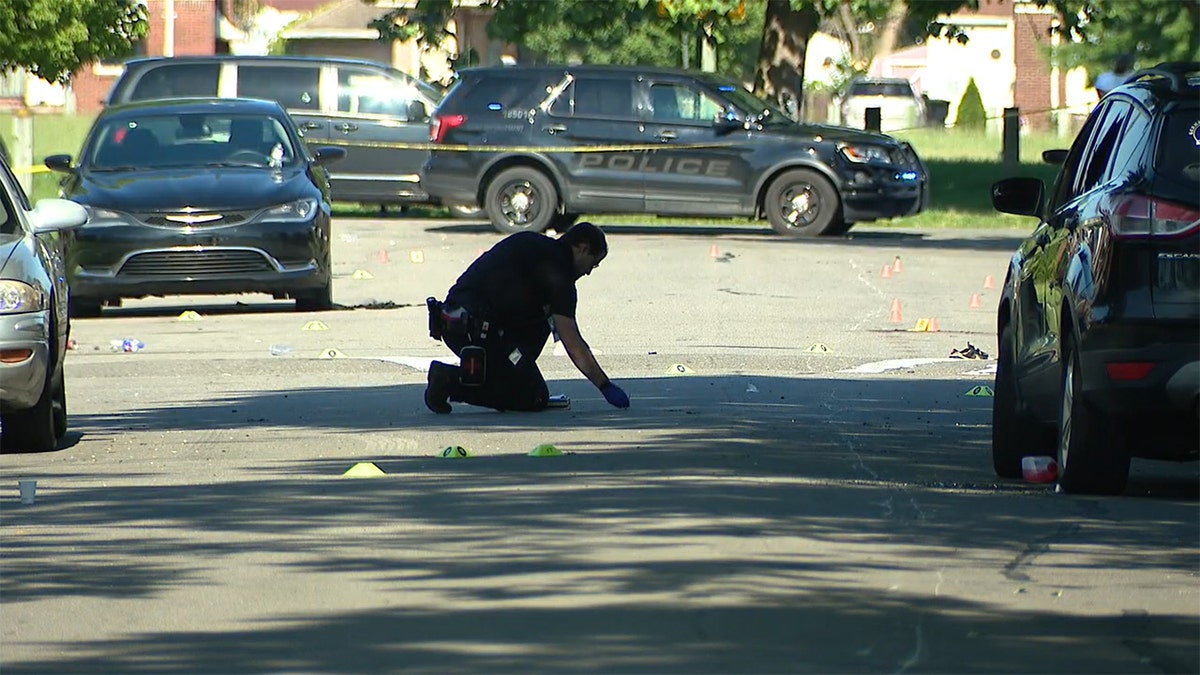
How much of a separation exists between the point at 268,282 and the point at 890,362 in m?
5.28

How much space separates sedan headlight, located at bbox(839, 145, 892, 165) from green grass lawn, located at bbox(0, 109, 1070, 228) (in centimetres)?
423

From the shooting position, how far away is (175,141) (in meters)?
18.9

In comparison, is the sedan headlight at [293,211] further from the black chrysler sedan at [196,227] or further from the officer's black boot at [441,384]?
the officer's black boot at [441,384]

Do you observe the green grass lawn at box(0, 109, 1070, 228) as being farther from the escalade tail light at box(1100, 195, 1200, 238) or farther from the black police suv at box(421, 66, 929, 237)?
the escalade tail light at box(1100, 195, 1200, 238)

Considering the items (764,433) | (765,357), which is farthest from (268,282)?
(764,433)

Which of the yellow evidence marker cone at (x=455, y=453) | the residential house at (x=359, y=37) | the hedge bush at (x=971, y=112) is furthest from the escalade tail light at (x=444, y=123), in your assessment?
the residential house at (x=359, y=37)

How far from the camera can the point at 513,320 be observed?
38.7 ft

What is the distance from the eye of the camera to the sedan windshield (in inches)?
736

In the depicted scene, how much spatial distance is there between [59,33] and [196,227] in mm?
19383

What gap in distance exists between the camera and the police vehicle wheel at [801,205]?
25859mm

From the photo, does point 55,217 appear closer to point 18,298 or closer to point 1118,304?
point 18,298

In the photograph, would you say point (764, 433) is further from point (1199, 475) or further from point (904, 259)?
point (904, 259)

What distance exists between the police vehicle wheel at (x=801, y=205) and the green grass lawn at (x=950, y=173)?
3906 mm

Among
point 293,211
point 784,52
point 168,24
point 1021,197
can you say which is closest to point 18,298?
point 1021,197
